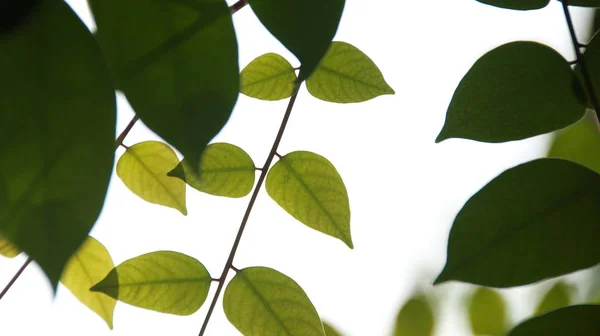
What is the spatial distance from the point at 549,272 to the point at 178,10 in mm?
239

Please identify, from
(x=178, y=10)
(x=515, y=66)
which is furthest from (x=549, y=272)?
(x=178, y=10)

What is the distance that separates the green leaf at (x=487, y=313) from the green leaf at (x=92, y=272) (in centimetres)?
41

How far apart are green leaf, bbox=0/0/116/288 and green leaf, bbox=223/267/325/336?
21cm

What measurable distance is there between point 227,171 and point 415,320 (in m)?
0.32

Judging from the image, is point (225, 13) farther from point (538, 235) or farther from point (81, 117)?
point (538, 235)

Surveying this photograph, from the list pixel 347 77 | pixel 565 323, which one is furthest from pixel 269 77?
pixel 565 323

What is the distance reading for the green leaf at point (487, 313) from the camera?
644mm

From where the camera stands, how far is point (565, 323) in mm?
300

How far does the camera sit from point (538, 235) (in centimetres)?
30

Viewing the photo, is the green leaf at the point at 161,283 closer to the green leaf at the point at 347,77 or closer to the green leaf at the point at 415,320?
the green leaf at the point at 347,77

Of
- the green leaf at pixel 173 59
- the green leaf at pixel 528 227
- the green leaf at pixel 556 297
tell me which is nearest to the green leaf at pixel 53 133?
the green leaf at pixel 173 59

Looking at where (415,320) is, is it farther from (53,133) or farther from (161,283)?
(53,133)

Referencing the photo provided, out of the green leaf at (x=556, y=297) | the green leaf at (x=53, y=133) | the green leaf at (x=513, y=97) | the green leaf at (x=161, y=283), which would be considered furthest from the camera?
the green leaf at (x=556, y=297)

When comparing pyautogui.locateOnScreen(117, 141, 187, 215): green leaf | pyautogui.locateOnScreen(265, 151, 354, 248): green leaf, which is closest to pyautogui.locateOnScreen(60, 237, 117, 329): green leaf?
pyautogui.locateOnScreen(117, 141, 187, 215): green leaf
